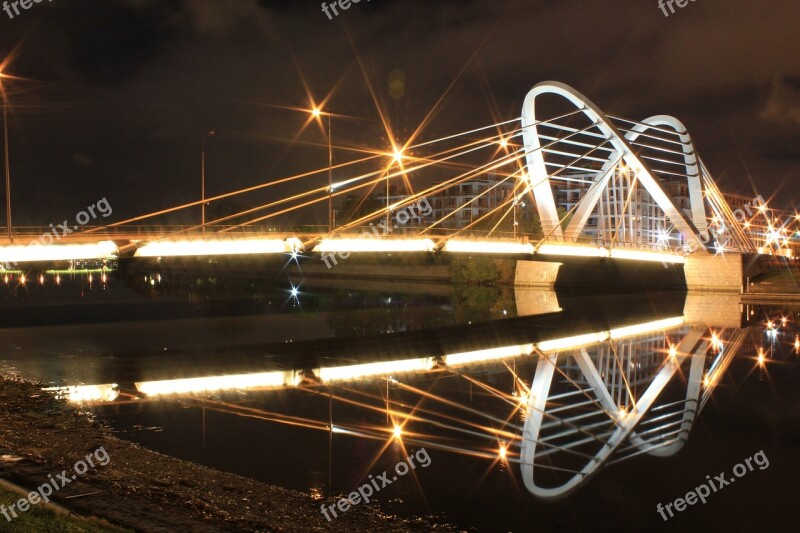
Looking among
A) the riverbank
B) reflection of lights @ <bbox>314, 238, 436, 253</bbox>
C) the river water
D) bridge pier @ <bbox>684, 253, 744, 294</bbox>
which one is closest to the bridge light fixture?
the river water

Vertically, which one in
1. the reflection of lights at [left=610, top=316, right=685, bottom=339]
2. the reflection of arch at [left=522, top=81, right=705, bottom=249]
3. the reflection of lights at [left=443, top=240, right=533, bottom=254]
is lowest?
the reflection of lights at [left=610, top=316, right=685, bottom=339]

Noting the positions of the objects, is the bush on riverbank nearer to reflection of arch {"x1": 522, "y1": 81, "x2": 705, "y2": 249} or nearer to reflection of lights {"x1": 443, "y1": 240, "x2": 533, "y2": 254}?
reflection of arch {"x1": 522, "y1": 81, "x2": 705, "y2": 249}

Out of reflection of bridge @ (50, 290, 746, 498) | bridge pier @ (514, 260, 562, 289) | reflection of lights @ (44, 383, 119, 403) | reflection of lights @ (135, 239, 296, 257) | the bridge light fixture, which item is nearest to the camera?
the bridge light fixture

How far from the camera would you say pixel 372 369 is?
66.0 ft

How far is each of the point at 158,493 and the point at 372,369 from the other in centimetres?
1191

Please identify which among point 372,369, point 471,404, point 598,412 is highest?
point 372,369

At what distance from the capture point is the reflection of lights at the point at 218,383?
16438 mm

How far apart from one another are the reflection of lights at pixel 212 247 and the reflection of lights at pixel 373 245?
1.63m

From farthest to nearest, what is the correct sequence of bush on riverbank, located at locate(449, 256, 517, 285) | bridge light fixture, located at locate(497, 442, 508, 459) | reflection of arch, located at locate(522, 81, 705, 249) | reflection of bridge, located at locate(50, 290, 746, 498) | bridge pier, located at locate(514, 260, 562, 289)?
bush on riverbank, located at locate(449, 256, 517, 285), bridge pier, located at locate(514, 260, 562, 289), reflection of arch, located at locate(522, 81, 705, 249), reflection of bridge, located at locate(50, 290, 746, 498), bridge light fixture, located at locate(497, 442, 508, 459)

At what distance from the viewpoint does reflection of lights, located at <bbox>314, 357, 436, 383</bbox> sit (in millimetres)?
18812

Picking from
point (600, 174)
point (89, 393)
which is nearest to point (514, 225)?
point (600, 174)

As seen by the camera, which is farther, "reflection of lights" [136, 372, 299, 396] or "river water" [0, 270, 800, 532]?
"reflection of lights" [136, 372, 299, 396]

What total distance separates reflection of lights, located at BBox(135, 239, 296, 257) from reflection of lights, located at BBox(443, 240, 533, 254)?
323 inches

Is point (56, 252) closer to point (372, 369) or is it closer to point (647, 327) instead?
point (372, 369)
